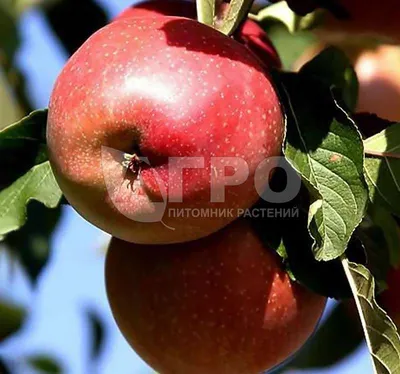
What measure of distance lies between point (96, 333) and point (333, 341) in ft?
2.08

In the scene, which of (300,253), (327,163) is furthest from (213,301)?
(327,163)

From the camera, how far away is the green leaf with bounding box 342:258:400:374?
4.22ft

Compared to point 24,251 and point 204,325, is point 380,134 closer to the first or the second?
point 204,325

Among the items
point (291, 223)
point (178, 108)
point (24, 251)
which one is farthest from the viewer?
point (24, 251)

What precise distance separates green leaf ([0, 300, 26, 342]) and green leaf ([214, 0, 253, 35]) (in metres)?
0.81

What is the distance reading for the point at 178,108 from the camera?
120cm

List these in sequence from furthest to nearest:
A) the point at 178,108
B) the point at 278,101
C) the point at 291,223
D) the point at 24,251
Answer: the point at 24,251 < the point at 291,223 < the point at 278,101 < the point at 178,108

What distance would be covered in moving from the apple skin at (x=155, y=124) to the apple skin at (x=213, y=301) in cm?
14

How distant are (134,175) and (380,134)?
361 mm

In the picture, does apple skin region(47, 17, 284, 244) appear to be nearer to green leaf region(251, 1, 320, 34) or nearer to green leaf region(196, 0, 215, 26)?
green leaf region(196, 0, 215, 26)

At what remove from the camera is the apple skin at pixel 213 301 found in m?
1.40

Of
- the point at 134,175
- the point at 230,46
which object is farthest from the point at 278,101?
the point at 134,175
